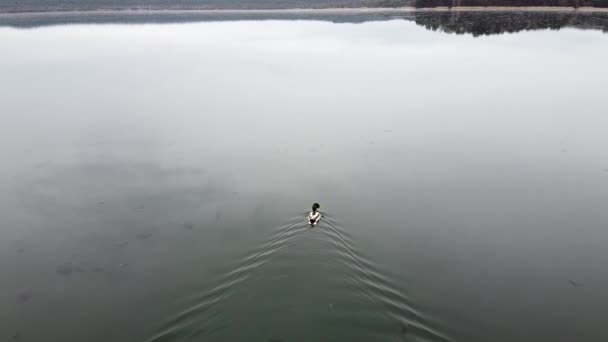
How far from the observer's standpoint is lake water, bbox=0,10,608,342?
9773mm

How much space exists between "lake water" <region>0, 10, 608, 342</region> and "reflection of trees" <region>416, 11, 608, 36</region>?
3342 cm

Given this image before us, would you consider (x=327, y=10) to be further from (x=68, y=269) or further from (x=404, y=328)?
(x=404, y=328)

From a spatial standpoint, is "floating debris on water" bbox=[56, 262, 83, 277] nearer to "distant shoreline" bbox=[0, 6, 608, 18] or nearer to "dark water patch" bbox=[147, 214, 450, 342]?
"dark water patch" bbox=[147, 214, 450, 342]

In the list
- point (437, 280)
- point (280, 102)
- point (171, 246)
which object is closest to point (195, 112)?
point (280, 102)

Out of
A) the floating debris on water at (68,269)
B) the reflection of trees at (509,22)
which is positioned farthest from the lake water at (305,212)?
the reflection of trees at (509,22)

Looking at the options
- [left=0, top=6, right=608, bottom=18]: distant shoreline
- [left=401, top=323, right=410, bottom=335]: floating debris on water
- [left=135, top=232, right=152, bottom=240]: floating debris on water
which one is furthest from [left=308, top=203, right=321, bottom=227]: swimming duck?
[left=0, top=6, right=608, bottom=18]: distant shoreline

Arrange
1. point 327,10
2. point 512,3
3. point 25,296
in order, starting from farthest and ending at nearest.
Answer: point 327,10, point 512,3, point 25,296

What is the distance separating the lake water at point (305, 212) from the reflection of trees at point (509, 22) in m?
33.4

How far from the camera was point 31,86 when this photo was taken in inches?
1368

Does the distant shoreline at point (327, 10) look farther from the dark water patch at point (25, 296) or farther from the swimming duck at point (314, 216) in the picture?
the dark water patch at point (25, 296)

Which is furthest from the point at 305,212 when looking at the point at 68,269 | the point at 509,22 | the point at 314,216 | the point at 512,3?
the point at 512,3

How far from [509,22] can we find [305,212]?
228ft

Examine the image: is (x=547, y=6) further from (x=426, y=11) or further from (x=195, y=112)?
(x=195, y=112)

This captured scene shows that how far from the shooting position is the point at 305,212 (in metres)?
14.5
